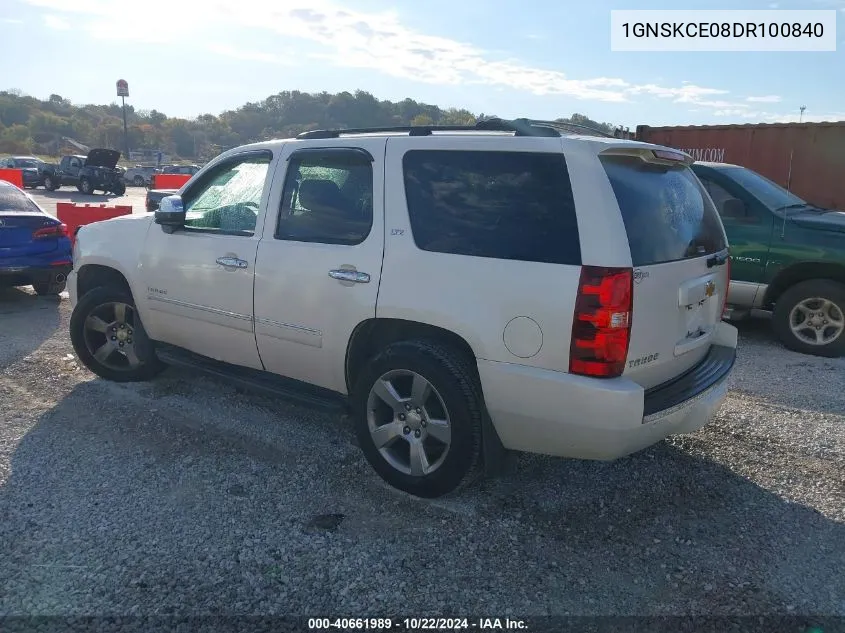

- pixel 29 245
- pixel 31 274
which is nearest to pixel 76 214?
pixel 29 245

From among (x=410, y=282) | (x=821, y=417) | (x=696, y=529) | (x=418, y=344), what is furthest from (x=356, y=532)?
(x=821, y=417)

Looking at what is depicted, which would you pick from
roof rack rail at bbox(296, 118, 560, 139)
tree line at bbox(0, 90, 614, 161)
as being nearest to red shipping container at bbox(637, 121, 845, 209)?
roof rack rail at bbox(296, 118, 560, 139)

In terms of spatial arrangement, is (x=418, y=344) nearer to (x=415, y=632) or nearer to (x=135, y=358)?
(x=415, y=632)

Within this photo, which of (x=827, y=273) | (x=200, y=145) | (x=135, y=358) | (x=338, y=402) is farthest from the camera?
(x=200, y=145)

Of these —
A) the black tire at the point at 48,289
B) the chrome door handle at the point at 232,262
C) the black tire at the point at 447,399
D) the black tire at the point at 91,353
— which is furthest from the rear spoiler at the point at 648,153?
the black tire at the point at 48,289

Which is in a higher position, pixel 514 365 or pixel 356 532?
pixel 514 365

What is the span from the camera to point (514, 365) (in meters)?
3.15

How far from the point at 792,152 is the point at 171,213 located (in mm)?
9095

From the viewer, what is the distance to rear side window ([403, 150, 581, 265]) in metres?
3.10

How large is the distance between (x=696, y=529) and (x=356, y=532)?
168 centimetres

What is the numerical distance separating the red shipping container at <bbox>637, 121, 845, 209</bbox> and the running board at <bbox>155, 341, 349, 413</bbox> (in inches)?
340

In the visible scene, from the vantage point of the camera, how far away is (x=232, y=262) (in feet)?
13.9

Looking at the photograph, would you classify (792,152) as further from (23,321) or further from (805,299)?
(23,321)

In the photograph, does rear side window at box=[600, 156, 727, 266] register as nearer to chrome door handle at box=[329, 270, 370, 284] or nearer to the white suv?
the white suv
